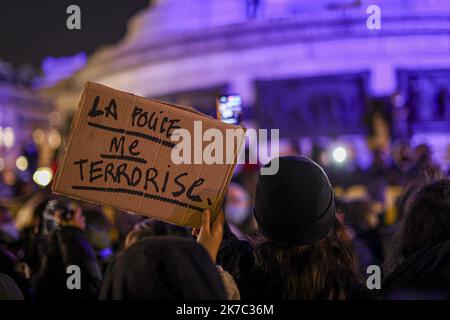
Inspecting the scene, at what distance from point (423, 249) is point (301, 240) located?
2.30 feet

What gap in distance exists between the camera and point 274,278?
10.3ft

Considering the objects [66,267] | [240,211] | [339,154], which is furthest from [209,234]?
[339,154]

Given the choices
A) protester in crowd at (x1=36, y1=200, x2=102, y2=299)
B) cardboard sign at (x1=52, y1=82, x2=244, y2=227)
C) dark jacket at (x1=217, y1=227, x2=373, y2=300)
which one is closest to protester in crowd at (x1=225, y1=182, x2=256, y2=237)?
protester in crowd at (x1=36, y1=200, x2=102, y2=299)

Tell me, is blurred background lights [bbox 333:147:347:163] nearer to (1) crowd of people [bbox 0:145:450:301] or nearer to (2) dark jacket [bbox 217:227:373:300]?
(1) crowd of people [bbox 0:145:450:301]

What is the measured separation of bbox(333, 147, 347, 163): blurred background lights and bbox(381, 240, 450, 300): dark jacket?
14.3m

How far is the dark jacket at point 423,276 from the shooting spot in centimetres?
305

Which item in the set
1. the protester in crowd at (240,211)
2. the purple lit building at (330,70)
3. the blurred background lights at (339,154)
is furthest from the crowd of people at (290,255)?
the purple lit building at (330,70)

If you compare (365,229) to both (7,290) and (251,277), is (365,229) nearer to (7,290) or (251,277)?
(251,277)

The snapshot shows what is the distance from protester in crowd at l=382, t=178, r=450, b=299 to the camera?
10.2 feet

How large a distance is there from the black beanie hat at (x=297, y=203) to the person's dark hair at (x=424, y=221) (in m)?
0.69

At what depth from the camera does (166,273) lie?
2.30m

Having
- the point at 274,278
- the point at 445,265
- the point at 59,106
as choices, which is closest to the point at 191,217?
the point at 274,278
